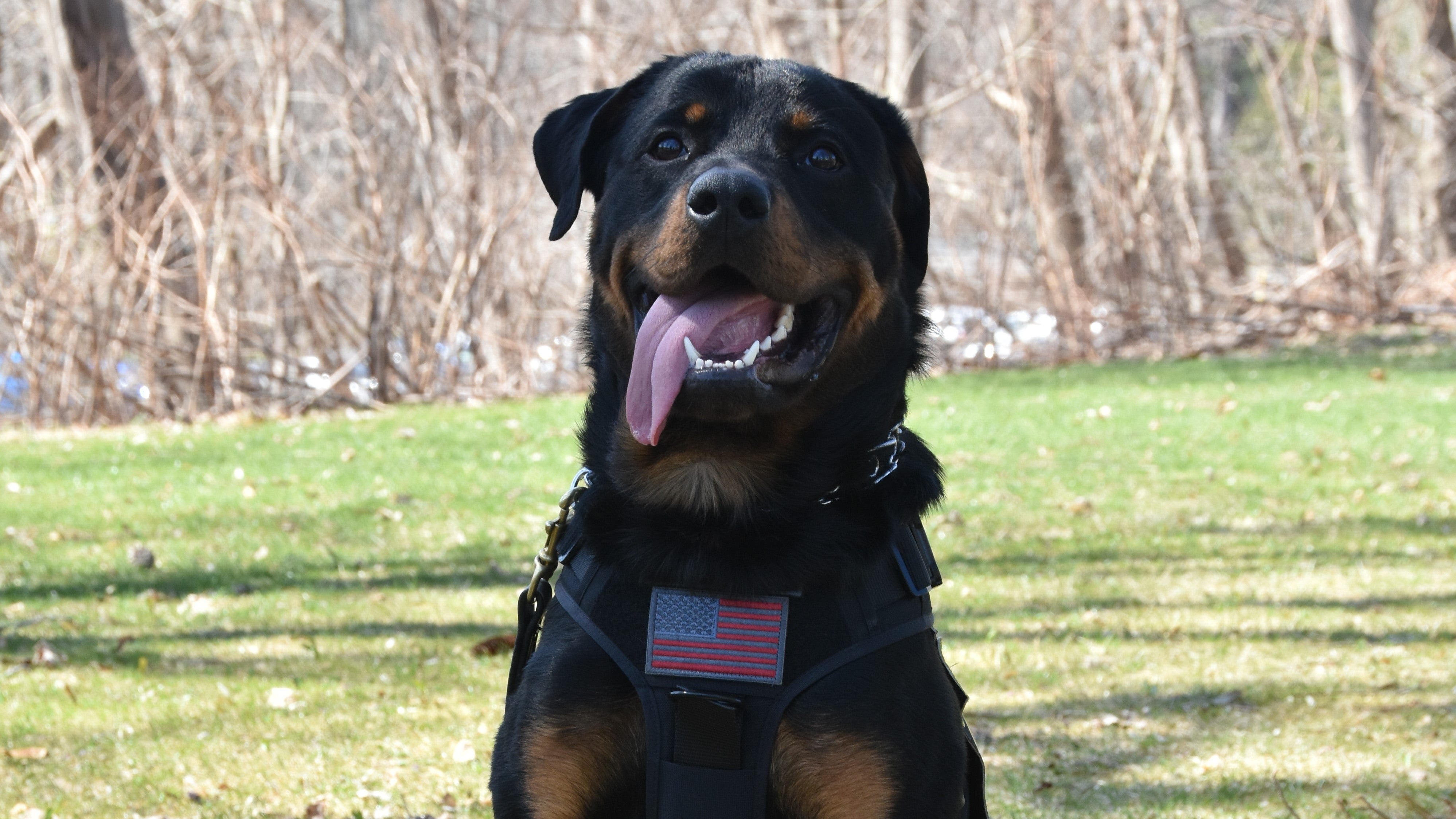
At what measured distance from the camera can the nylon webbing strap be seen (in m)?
2.38

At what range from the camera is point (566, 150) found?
3.06m

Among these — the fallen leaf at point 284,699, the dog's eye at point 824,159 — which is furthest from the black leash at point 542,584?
the fallen leaf at point 284,699

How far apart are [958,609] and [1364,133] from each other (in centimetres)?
1321

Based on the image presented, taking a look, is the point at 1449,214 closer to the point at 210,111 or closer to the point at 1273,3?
the point at 1273,3

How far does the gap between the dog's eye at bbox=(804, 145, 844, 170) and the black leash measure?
0.83 meters

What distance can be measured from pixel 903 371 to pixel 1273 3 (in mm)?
→ 22587

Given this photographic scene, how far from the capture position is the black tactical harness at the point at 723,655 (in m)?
2.39

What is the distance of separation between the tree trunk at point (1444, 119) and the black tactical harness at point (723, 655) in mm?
15683

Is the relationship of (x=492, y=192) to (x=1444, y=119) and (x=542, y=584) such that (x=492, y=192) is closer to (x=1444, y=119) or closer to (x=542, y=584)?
(x=542, y=584)

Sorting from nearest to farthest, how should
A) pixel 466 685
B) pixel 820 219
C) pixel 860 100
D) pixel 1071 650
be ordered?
pixel 820 219 < pixel 860 100 < pixel 466 685 < pixel 1071 650

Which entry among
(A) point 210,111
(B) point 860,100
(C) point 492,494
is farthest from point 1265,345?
(B) point 860,100

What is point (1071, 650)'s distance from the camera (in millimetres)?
5223

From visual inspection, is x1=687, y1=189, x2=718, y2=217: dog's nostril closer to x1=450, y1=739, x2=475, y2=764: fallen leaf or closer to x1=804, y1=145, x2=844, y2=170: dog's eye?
x1=804, y1=145, x2=844, y2=170: dog's eye

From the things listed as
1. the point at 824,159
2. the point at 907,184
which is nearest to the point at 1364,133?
the point at 907,184
